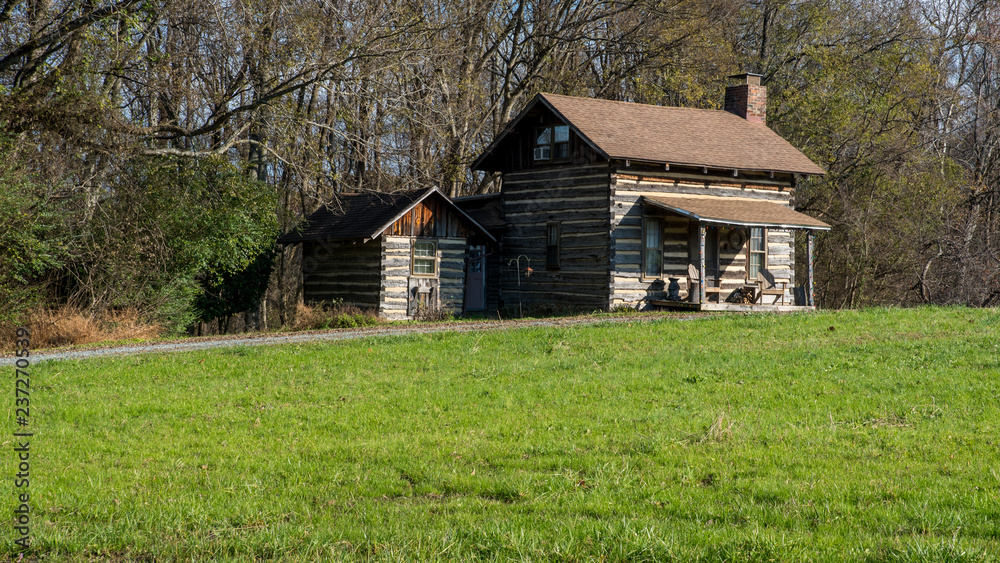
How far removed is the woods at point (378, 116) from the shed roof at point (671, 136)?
448 centimetres

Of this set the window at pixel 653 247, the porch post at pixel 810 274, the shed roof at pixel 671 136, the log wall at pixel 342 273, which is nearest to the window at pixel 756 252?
the porch post at pixel 810 274

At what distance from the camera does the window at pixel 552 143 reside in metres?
27.7

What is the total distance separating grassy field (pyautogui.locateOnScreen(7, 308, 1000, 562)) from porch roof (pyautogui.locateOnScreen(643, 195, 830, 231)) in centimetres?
1013

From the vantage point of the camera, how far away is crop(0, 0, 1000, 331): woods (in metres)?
19.0

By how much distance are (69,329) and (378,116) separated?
14643 mm

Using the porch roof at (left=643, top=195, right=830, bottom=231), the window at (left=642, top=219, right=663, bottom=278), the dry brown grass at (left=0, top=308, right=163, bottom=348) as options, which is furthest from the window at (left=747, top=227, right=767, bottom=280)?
the dry brown grass at (left=0, top=308, right=163, bottom=348)

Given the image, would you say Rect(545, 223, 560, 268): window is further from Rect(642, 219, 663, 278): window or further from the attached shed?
Rect(642, 219, 663, 278): window

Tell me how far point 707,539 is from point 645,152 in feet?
71.0

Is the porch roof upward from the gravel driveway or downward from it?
upward

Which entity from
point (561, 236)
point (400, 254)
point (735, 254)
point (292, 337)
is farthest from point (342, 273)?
point (735, 254)

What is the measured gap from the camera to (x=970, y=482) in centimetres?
701

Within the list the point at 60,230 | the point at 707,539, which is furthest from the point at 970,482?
the point at 60,230

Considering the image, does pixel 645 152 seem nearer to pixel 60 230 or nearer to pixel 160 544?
pixel 60 230

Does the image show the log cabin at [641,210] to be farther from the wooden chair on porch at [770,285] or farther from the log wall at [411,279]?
the log wall at [411,279]
